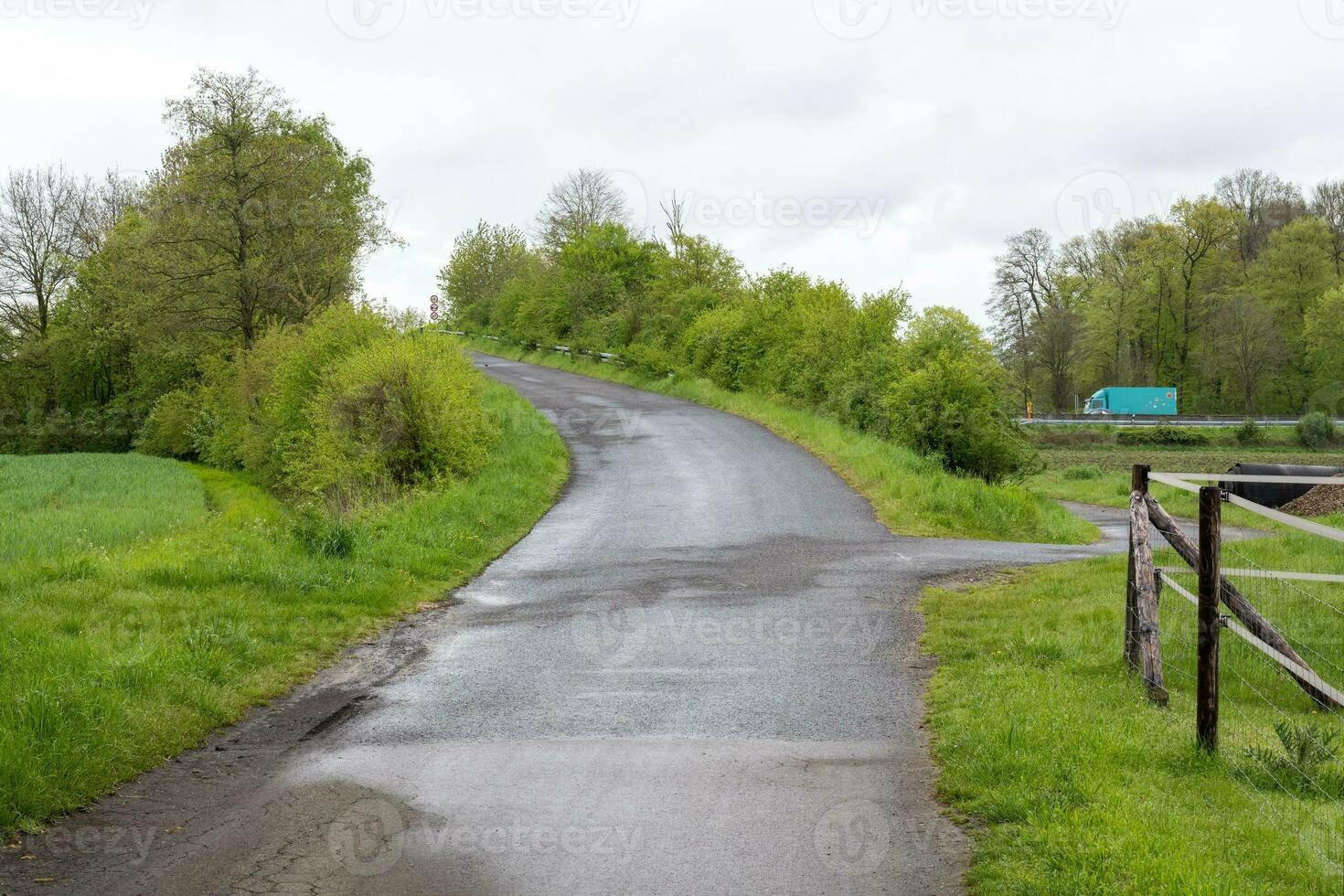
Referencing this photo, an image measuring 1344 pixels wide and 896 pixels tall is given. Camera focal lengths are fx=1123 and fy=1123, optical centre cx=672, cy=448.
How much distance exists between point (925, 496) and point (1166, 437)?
48.6 meters

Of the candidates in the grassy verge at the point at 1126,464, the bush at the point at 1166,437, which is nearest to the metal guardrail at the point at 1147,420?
the bush at the point at 1166,437

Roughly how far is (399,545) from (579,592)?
2887 millimetres

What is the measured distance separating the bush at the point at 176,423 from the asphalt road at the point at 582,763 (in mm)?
32494

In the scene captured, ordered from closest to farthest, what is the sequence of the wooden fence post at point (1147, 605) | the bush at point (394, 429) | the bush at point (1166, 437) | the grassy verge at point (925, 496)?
the wooden fence post at point (1147, 605)
the grassy verge at point (925, 496)
the bush at point (394, 429)
the bush at point (1166, 437)

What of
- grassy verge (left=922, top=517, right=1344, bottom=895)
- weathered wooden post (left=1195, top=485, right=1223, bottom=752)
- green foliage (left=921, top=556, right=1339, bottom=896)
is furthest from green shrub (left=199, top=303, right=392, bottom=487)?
weathered wooden post (left=1195, top=485, right=1223, bottom=752)

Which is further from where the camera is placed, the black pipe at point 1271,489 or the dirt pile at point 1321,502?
the black pipe at point 1271,489

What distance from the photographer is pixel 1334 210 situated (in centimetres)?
7425

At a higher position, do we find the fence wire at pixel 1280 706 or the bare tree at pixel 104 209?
the bare tree at pixel 104 209

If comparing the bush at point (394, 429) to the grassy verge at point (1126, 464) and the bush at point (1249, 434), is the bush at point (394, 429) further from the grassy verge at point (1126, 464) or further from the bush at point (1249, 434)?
the bush at point (1249, 434)

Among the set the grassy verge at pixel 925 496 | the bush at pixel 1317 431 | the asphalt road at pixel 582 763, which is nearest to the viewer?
the asphalt road at pixel 582 763

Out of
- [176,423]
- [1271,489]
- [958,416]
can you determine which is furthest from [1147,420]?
[176,423]

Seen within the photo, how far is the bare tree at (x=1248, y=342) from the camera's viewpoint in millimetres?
70062

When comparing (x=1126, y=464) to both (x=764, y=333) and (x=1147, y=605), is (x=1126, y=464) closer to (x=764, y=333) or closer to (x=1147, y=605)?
(x=764, y=333)

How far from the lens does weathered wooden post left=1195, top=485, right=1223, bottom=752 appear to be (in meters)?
6.47
